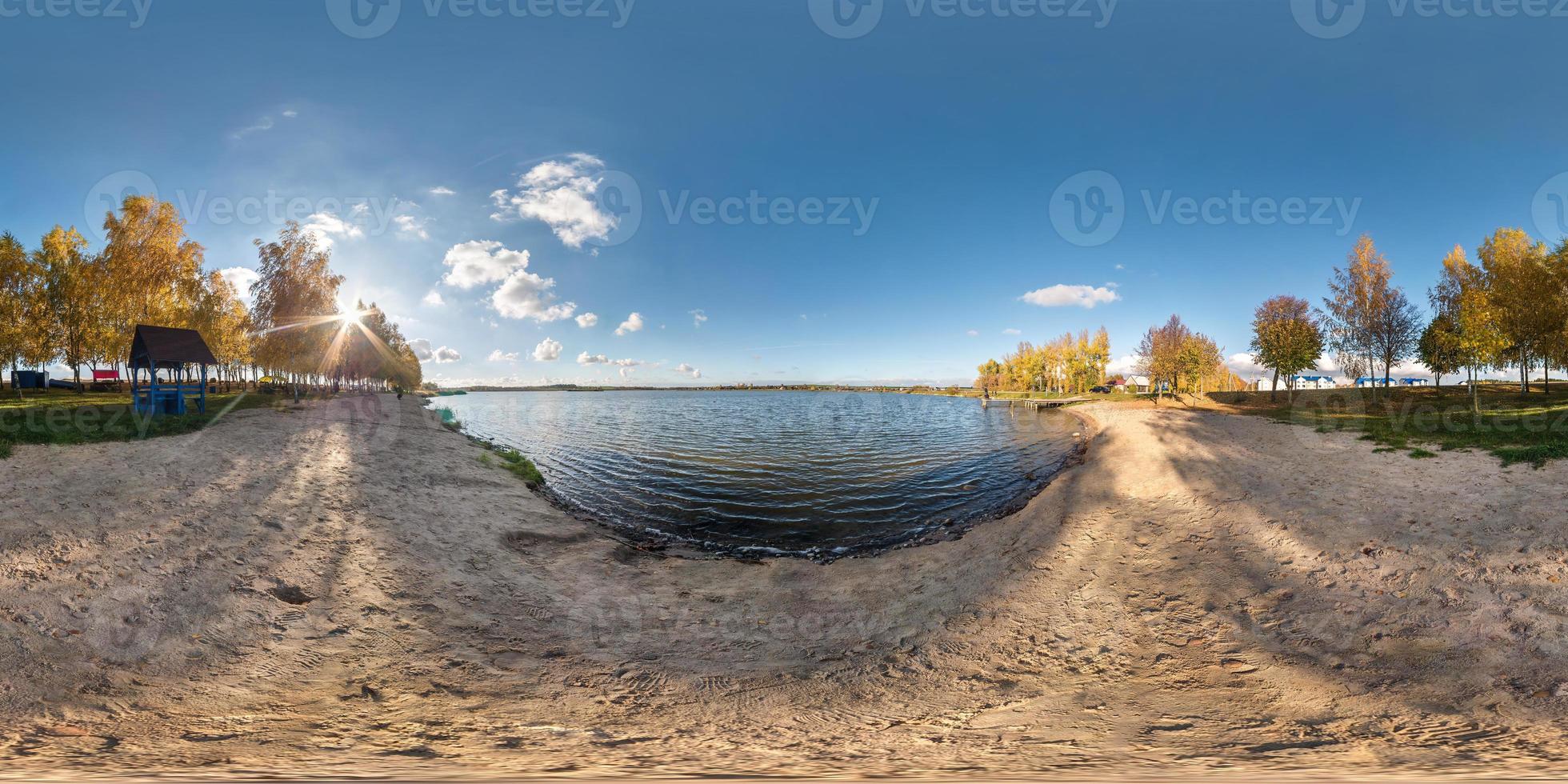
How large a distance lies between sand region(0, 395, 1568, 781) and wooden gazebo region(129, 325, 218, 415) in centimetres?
1309

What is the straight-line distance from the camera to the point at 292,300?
1462 inches

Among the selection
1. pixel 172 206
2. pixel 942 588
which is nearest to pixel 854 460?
pixel 942 588

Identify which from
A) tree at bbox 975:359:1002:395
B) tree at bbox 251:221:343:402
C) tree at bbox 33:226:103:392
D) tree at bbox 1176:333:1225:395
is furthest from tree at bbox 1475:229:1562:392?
tree at bbox 975:359:1002:395

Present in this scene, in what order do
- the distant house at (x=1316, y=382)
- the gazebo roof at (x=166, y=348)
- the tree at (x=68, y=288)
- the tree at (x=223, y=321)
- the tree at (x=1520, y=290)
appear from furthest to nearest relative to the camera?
the distant house at (x=1316, y=382), the tree at (x=223, y=321), the tree at (x=68, y=288), the tree at (x=1520, y=290), the gazebo roof at (x=166, y=348)

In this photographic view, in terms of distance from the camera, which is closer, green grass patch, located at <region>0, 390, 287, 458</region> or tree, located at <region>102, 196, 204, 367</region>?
green grass patch, located at <region>0, 390, 287, 458</region>

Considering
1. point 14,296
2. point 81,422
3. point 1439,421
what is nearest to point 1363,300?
point 1439,421

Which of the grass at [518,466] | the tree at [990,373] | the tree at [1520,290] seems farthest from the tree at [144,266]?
the tree at [990,373]

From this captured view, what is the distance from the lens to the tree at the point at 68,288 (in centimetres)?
3275

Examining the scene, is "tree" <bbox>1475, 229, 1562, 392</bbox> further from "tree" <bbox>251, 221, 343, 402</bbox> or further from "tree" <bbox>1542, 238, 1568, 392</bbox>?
"tree" <bbox>251, 221, 343, 402</bbox>

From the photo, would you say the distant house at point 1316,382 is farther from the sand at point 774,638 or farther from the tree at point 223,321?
the tree at point 223,321

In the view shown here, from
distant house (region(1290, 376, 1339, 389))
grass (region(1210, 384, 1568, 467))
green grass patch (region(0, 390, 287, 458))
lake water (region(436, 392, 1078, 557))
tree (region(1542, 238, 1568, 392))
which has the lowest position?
lake water (region(436, 392, 1078, 557))

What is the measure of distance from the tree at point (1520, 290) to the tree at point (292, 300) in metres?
72.7

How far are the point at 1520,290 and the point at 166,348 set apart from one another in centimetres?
7305

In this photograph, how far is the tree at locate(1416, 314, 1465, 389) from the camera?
144ft
